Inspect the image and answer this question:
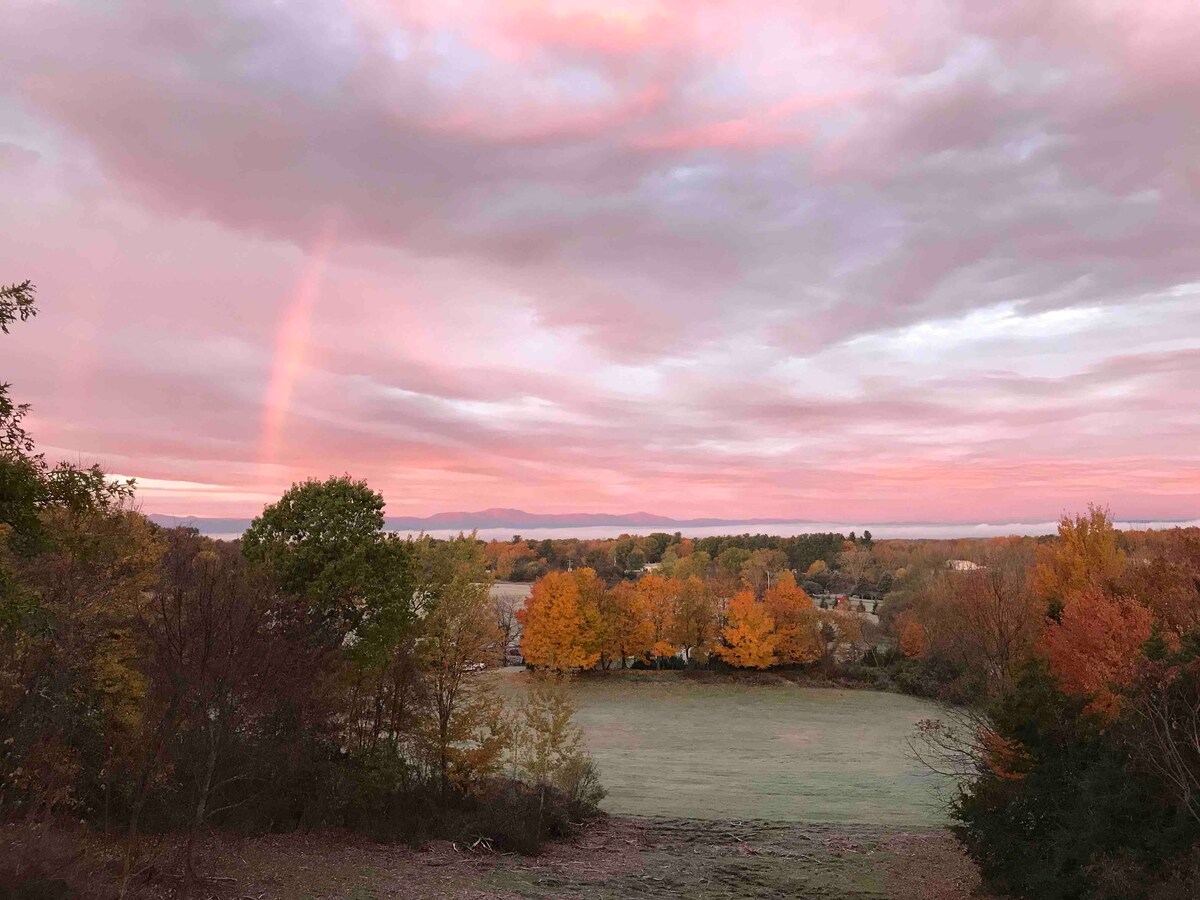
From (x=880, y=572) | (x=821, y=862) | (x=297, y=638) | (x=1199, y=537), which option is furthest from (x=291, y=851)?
(x=880, y=572)

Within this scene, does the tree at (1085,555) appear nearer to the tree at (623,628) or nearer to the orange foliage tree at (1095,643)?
the orange foliage tree at (1095,643)

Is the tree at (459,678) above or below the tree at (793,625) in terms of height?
above

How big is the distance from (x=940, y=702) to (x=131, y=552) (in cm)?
6802

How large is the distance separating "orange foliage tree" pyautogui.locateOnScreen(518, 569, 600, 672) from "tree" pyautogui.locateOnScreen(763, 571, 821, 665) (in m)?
19.7

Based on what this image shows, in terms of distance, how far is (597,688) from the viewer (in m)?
74.8

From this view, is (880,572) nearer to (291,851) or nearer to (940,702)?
(940,702)

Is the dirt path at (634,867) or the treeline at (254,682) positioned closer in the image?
the treeline at (254,682)

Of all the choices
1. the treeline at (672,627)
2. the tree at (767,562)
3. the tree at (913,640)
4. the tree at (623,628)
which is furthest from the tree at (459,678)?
the tree at (767,562)

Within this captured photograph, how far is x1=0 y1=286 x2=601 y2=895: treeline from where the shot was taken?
14766mm

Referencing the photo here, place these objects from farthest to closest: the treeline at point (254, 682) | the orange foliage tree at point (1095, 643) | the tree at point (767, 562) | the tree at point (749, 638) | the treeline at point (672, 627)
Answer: the tree at point (767, 562) → the tree at point (749, 638) → the treeline at point (672, 627) → the orange foliage tree at point (1095, 643) → the treeline at point (254, 682)

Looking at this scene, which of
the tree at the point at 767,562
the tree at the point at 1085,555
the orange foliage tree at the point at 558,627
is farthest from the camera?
the tree at the point at 767,562

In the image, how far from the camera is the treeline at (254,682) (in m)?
14.8

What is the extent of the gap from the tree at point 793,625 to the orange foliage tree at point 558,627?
19.7 meters

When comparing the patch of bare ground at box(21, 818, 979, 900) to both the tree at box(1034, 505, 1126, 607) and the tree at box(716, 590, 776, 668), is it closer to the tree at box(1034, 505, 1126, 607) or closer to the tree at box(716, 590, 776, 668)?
the tree at box(1034, 505, 1126, 607)
